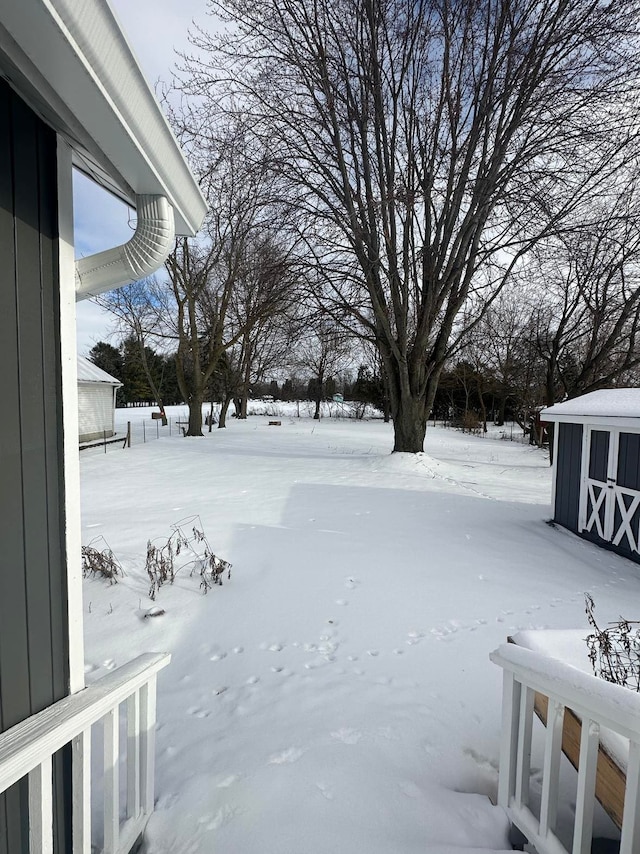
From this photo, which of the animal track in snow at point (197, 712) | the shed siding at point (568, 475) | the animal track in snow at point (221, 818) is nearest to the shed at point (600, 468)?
the shed siding at point (568, 475)

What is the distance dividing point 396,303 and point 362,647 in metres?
9.08

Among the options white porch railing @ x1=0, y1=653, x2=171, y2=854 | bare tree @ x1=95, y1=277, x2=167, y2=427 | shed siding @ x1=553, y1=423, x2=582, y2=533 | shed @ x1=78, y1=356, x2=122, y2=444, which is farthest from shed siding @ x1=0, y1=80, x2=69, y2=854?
bare tree @ x1=95, y1=277, x2=167, y2=427

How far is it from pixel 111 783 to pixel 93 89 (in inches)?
85.8

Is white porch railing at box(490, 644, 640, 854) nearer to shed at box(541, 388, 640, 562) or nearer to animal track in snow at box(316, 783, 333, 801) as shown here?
animal track in snow at box(316, 783, 333, 801)

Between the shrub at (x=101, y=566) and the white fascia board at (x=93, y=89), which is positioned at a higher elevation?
the white fascia board at (x=93, y=89)

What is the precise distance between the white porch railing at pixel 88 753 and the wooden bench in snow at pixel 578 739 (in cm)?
167

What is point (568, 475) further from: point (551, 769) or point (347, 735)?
point (551, 769)

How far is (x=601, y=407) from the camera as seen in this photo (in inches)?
225

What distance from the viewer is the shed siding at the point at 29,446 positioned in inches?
50.3

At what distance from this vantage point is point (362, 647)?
10.1 ft

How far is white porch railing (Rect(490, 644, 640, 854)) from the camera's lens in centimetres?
118

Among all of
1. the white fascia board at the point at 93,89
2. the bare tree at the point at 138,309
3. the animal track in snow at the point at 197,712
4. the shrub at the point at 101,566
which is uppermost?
the bare tree at the point at 138,309

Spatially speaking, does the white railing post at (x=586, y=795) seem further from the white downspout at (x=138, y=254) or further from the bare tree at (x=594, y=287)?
the bare tree at (x=594, y=287)

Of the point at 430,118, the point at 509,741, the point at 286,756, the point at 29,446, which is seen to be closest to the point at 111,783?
the point at 286,756
